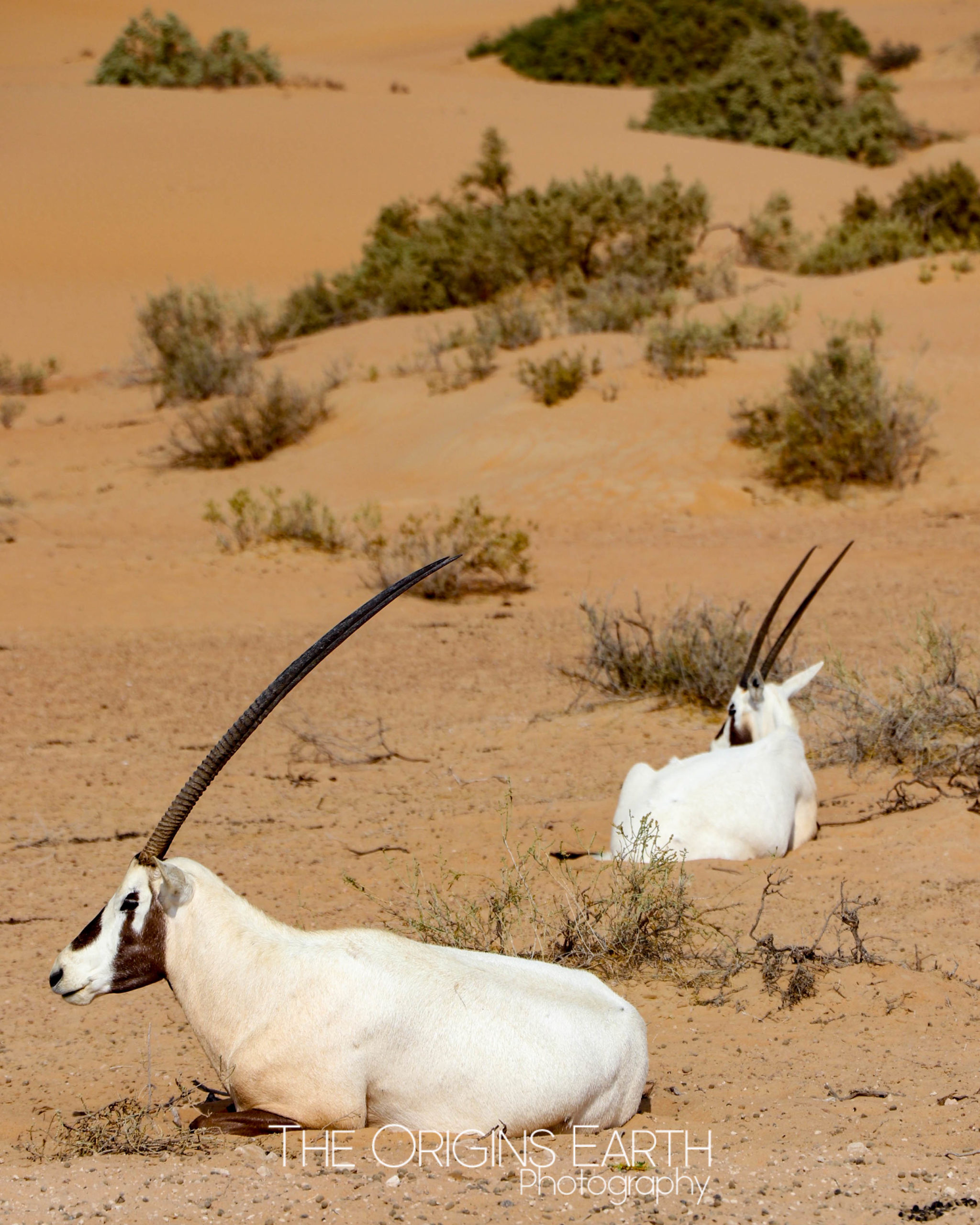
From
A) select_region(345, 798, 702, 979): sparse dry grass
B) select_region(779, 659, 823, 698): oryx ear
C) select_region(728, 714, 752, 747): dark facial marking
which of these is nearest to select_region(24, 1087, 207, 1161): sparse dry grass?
select_region(345, 798, 702, 979): sparse dry grass

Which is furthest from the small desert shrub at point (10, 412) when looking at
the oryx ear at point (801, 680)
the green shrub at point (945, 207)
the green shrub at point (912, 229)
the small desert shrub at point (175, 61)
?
the small desert shrub at point (175, 61)

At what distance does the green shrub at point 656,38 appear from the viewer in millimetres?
44000

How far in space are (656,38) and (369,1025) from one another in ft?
155

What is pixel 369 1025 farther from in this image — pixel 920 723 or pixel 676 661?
pixel 676 661

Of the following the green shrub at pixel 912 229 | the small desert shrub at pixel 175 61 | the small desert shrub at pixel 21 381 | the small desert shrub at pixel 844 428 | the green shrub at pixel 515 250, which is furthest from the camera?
the small desert shrub at pixel 175 61

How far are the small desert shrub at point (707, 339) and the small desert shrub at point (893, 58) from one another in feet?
139

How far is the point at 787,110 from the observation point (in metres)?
35.6

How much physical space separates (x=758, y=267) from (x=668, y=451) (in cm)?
1009

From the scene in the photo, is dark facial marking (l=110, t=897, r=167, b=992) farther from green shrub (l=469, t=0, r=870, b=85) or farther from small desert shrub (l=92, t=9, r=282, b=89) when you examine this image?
green shrub (l=469, t=0, r=870, b=85)

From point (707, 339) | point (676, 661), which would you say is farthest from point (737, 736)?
point (707, 339)

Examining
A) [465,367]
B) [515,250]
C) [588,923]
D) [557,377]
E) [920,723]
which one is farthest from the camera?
[515,250]

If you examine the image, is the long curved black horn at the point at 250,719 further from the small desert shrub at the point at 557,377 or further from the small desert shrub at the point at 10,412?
the small desert shrub at the point at 10,412

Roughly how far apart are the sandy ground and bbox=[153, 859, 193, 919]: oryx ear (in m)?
0.54

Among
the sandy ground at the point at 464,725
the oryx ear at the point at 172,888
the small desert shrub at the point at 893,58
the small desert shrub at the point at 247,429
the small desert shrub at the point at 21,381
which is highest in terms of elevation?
the small desert shrub at the point at 893,58
